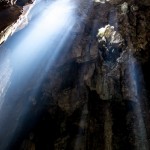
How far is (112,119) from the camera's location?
12.5 m

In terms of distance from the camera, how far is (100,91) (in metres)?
13.1

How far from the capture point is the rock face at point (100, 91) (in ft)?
39.8

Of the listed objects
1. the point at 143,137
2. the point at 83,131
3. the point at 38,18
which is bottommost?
the point at 143,137

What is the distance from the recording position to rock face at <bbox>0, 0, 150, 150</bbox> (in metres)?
12.1

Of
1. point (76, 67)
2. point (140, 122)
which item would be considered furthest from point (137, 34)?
point (140, 122)

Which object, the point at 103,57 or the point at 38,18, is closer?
the point at 103,57

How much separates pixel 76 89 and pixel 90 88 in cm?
76

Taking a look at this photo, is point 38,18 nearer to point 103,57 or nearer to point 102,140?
point 103,57

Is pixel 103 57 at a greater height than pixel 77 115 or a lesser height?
greater

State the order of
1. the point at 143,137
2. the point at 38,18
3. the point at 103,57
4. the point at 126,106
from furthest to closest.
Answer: the point at 38,18
the point at 103,57
the point at 126,106
the point at 143,137

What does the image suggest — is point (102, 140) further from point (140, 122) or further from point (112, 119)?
point (140, 122)

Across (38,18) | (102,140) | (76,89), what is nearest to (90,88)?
(76,89)

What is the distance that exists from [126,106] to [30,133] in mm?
5183

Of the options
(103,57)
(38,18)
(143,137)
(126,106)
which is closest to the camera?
(143,137)
